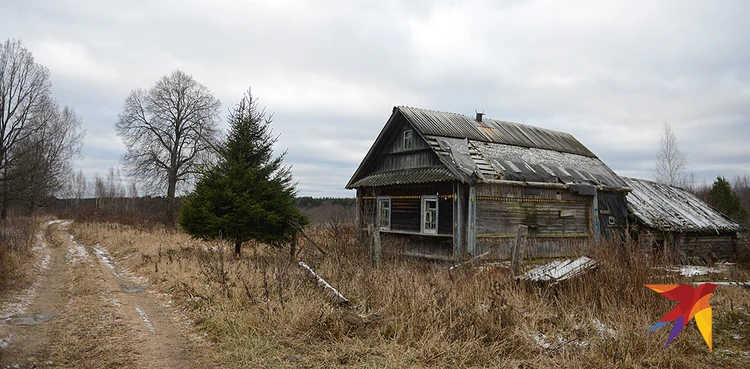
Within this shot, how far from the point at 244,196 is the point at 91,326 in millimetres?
7312

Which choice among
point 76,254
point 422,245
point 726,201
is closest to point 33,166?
point 76,254

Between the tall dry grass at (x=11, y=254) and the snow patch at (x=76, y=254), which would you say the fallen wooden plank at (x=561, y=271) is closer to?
the tall dry grass at (x=11, y=254)

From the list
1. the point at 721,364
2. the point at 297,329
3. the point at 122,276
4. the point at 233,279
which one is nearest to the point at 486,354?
the point at 297,329

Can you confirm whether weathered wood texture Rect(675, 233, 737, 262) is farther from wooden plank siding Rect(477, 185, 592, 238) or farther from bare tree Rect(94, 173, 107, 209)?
bare tree Rect(94, 173, 107, 209)

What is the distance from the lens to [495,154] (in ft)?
51.5

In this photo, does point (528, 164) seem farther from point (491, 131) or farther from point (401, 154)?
point (401, 154)

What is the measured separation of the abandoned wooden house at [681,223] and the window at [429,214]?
7.85 metres

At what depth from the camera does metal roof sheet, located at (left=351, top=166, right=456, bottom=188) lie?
1391cm

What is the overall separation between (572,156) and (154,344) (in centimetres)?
1701

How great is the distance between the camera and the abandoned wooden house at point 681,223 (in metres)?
17.2

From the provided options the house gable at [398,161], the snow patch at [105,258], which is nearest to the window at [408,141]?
the house gable at [398,161]

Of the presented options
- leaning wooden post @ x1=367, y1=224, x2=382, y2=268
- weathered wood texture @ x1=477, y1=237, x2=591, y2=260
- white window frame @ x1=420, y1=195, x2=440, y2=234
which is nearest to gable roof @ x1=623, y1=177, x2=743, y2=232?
weathered wood texture @ x1=477, y1=237, x2=591, y2=260

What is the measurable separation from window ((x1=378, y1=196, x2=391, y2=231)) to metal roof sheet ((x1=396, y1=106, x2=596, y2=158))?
3.06m

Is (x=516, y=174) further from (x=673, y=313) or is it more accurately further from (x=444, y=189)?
(x=673, y=313)
